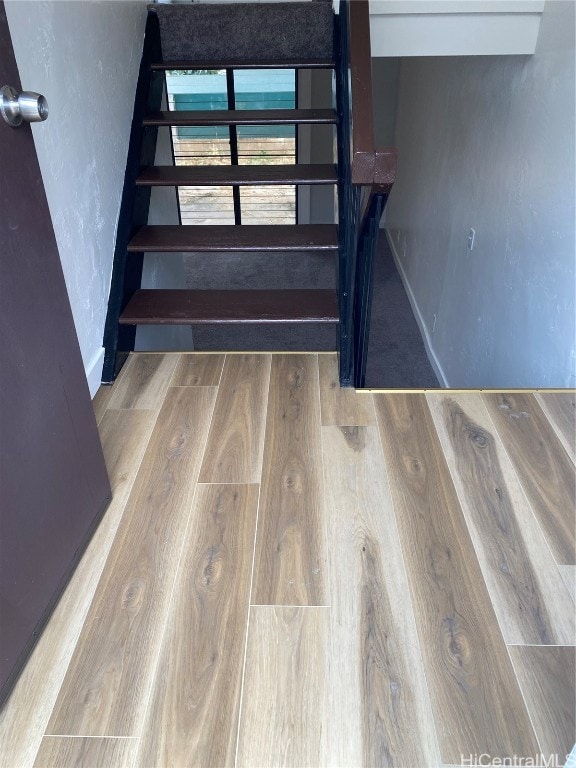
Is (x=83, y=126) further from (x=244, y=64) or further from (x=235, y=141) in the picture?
(x=235, y=141)

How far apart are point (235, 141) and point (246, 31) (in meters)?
4.51

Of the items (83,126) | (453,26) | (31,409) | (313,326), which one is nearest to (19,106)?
(31,409)

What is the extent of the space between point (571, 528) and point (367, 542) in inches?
20.9

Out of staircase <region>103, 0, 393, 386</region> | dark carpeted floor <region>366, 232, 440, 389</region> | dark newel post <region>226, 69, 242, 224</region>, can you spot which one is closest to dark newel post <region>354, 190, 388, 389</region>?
staircase <region>103, 0, 393, 386</region>

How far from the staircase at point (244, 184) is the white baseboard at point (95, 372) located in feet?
0.09

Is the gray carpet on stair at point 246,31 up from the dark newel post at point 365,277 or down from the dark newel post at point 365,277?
up

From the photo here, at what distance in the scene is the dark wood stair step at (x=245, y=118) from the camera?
266 centimetres

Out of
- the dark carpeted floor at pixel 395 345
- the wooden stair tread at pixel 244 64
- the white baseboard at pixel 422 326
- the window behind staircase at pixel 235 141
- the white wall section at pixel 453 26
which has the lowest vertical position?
the dark carpeted floor at pixel 395 345

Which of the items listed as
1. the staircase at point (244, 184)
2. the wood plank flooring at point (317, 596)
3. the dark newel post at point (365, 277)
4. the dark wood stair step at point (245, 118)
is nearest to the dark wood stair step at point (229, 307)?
the staircase at point (244, 184)

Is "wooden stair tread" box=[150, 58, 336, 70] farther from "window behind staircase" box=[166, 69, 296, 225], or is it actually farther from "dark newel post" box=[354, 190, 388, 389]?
"window behind staircase" box=[166, 69, 296, 225]

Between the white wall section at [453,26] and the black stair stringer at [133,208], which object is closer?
the black stair stringer at [133,208]

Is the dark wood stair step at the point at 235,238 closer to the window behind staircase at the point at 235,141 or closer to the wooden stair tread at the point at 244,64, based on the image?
the wooden stair tread at the point at 244,64

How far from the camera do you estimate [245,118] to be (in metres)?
2.77

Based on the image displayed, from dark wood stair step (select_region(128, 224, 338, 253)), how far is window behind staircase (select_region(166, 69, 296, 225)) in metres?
4.34
